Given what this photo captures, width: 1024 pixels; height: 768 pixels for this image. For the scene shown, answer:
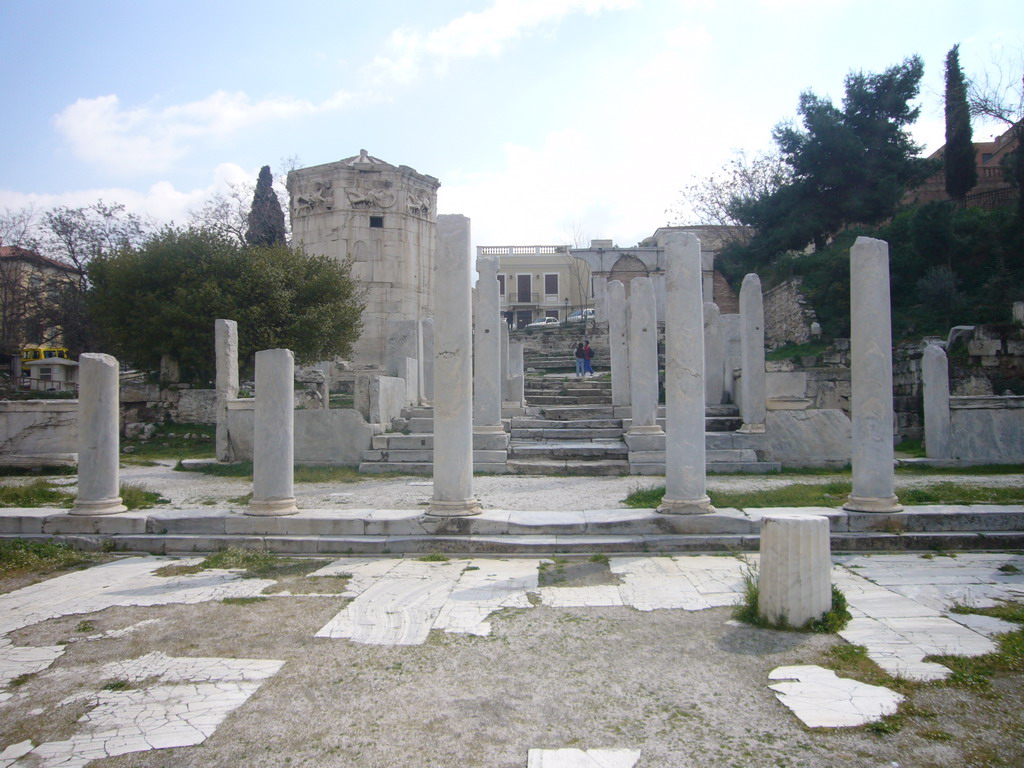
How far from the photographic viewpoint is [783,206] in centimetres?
3462

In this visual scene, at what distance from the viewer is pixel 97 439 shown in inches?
340

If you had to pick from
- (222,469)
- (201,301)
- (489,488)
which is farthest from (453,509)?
(201,301)

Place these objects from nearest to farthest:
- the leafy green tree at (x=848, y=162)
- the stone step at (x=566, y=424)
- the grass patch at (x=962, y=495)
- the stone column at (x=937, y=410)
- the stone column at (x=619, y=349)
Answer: the grass patch at (x=962, y=495) < the stone column at (x=937, y=410) < the stone step at (x=566, y=424) < the stone column at (x=619, y=349) < the leafy green tree at (x=848, y=162)

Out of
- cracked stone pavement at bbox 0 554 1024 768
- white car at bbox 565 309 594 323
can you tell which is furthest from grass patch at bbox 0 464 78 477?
white car at bbox 565 309 594 323

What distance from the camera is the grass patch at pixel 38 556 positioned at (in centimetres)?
720

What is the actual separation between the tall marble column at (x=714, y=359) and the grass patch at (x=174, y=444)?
10843 mm

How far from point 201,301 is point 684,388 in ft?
53.7

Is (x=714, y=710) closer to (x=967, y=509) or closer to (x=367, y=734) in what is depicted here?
(x=367, y=734)

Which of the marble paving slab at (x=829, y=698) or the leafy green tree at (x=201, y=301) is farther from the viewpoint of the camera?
the leafy green tree at (x=201, y=301)

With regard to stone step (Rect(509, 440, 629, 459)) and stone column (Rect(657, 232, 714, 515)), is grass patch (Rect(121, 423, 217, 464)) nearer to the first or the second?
stone step (Rect(509, 440, 629, 459))

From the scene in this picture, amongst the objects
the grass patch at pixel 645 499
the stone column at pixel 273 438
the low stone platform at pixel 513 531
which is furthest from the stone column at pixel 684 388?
the stone column at pixel 273 438

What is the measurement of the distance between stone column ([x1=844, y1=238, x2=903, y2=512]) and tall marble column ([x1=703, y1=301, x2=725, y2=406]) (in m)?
8.51

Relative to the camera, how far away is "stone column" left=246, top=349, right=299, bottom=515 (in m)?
8.55

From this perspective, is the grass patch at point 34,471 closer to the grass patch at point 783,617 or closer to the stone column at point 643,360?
the stone column at point 643,360
